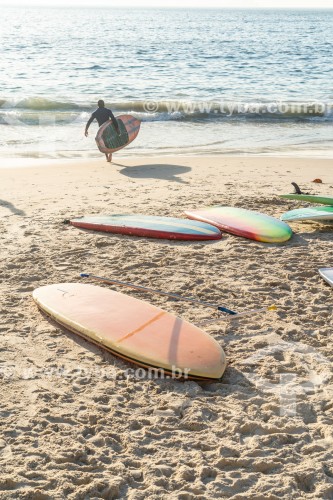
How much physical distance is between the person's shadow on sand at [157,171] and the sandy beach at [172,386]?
1.82 m

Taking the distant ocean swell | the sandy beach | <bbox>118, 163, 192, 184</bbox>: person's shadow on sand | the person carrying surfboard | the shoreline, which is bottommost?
the distant ocean swell

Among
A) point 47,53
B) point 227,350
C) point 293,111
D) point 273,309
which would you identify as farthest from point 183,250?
point 47,53

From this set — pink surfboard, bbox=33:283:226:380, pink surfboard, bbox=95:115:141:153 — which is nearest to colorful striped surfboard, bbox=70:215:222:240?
pink surfboard, bbox=33:283:226:380

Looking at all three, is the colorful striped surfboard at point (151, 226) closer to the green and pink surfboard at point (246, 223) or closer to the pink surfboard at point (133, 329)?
the green and pink surfboard at point (246, 223)

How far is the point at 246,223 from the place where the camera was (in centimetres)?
600

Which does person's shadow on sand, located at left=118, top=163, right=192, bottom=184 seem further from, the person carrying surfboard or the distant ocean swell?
the distant ocean swell

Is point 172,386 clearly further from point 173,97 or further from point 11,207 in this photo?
point 173,97

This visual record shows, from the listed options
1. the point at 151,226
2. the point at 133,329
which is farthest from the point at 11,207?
the point at 133,329

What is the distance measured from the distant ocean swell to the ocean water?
25 millimetres

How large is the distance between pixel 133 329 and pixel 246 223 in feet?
7.33

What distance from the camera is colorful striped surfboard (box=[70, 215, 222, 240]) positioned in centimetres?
580

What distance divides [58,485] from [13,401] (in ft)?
2.35

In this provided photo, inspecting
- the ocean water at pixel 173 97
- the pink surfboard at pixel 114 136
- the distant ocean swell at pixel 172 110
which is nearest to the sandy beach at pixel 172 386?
the pink surfboard at pixel 114 136

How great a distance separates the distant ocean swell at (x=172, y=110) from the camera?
14.4 m
